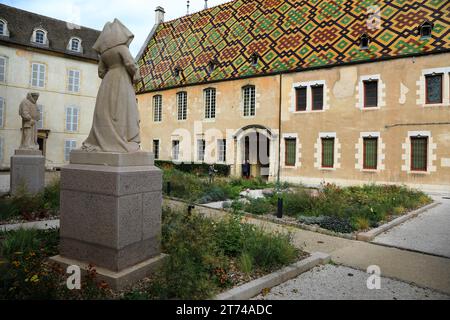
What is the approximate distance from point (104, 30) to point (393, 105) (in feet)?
49.3

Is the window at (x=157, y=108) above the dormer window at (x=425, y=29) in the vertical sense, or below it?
below

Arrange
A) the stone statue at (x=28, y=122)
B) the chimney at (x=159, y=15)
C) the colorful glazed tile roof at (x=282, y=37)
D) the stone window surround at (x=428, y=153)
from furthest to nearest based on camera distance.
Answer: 1. the chimney at (x=159, y=15)
2. the colorful glazed tile roof at (x=282, y=37)
3. the stone window surround at (x=428, y=153)
4. the stone statue at (x=28, y=122)

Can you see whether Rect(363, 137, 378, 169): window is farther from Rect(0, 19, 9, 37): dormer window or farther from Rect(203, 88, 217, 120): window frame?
Rect(0, 19, 9, 37): dormer window

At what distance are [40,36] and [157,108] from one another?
10.4 meters

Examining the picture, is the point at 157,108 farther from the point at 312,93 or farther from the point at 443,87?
the point at 443,87

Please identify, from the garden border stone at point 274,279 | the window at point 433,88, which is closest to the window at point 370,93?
the window at point 433,88

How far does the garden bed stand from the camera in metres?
3.46

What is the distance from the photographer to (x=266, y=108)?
19.3 meters

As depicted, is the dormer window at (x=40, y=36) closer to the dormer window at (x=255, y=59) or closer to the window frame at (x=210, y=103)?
the window frame at (x=210, y=103)

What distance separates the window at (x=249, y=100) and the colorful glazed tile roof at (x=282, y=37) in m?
1.02

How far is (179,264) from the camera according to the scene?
12.9ft

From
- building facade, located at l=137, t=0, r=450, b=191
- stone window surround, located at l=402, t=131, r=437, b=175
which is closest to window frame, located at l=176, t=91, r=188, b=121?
building facade, located at l=137, t=0, r=450, b=191

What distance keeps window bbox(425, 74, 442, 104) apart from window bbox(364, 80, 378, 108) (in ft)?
7.37

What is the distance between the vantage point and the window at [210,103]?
2183cm
